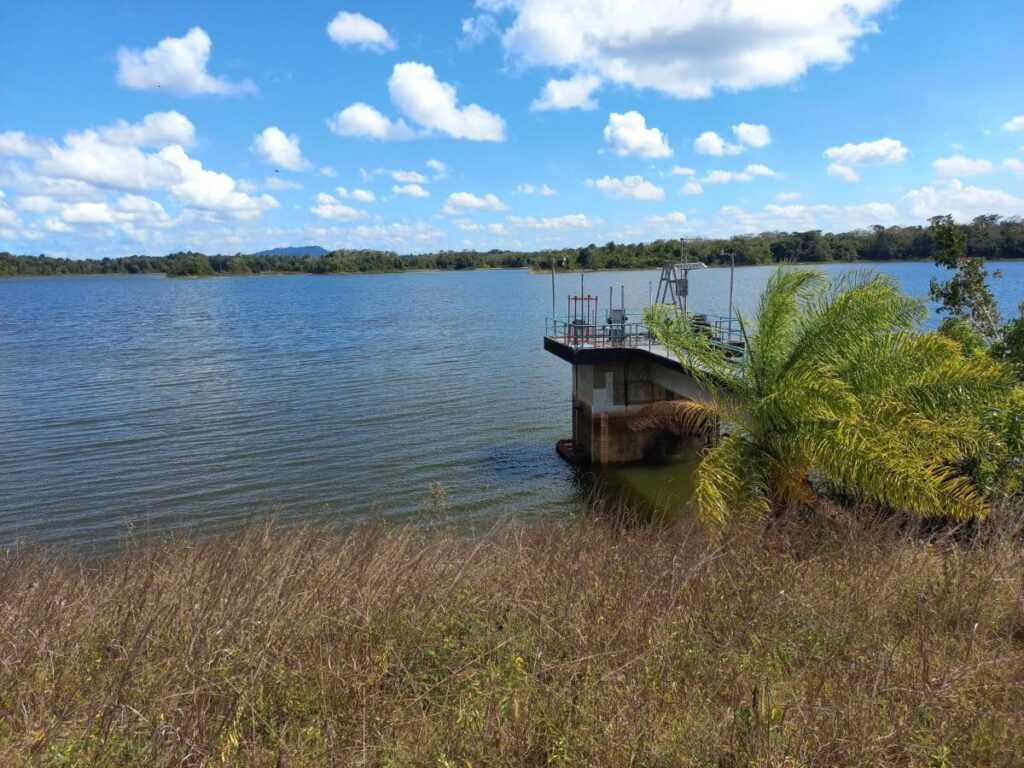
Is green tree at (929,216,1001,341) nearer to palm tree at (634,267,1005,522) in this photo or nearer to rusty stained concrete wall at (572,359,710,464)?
palm tree at (634,267,1005,522)

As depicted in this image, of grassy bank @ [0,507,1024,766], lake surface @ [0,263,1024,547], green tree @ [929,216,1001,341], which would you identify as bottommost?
lake surface @ [0,263,1024,547]

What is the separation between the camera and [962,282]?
680 inches

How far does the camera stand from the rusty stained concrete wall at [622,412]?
2267 centimetres

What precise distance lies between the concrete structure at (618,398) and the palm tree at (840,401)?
1000 cm

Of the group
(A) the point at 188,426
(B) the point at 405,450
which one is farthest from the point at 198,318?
(B) the point at 405,450

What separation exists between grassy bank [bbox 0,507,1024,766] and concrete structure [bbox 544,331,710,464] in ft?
50.3

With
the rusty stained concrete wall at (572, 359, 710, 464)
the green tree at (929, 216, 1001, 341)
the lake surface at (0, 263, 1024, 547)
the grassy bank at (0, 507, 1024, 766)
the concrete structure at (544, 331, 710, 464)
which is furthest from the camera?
the rusty stained concrete wall at (572, 359, 710, 464)

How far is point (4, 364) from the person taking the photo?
41031 mm

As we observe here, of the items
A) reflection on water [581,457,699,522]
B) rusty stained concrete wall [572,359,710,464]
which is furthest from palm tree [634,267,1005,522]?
rusty stained concrete wall [572,359,710,464]

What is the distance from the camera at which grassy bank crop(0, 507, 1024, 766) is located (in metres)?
3.99

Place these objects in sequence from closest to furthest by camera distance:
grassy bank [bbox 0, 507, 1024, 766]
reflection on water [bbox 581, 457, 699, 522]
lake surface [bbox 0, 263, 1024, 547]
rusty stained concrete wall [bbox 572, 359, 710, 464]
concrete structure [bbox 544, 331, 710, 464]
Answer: grassy bank [bbox 0, 507, 1024, 766]
lake surface [bbox 0, 263, 1024, 547]
reflection on water [bbox 581, 457, 699, 522]
concrete structure [bbox 544, 331, 710, 464]
rusty stained concrete wall [bbox 572, 359, 710, 464]

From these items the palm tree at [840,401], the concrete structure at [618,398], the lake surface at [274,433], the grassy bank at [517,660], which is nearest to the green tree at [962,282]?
the palm tree at [840,401]

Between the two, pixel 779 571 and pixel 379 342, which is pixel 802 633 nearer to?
pixel 779 571

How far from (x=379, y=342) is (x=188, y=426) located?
24.8 m
